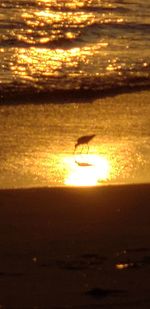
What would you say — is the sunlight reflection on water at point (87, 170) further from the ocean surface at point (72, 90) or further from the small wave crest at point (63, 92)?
the small wave crest at point (63, 92)

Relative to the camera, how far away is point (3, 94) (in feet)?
44.8

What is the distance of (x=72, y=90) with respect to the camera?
46.7 ft

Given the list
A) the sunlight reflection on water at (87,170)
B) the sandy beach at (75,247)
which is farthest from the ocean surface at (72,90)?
the sandy beach at (75,247)

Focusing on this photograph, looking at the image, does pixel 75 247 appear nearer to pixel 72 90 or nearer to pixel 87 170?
pixel 87 170

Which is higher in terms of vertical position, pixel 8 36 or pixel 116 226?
pixel 8 36

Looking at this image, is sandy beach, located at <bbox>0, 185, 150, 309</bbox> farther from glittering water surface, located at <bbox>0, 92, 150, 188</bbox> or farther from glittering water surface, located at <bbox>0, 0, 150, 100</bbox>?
glittering water surface, located at <bbox>0, 0, 150, 100</bbox>

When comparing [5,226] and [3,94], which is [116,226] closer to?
[5,226]

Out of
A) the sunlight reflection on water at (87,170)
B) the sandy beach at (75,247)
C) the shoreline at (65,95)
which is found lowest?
the sandy beach at (75,247)

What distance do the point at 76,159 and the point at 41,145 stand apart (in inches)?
33.3

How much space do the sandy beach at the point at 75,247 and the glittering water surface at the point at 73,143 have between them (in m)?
0.72

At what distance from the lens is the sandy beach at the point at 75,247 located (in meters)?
6.08

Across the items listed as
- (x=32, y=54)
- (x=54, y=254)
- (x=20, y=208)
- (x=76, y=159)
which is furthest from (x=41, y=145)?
(x=32, y=54)

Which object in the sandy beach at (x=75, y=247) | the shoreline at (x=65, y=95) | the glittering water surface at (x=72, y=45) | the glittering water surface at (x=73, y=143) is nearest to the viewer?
the sandy beach at (x=75, y=247)

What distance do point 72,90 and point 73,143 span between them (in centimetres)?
373
